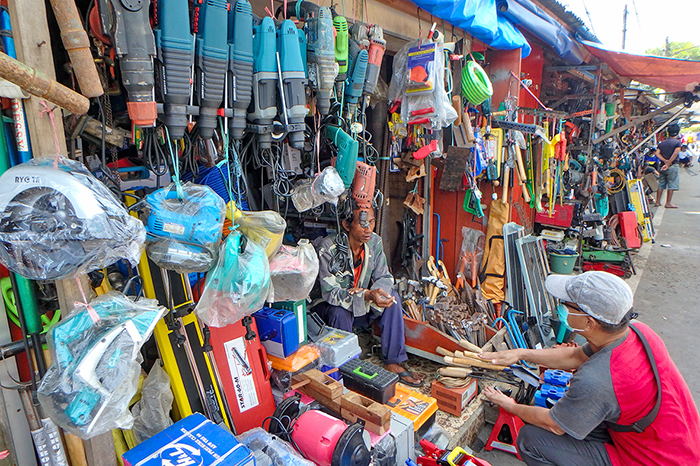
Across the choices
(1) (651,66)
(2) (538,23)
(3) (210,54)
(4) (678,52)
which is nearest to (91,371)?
(3) (210,54)

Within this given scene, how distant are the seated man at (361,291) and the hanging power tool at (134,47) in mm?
2051

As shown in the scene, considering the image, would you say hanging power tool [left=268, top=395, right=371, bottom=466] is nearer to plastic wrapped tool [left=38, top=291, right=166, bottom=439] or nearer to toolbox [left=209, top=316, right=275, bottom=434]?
toolbox [left=209, top=316, right=275, bottom=434]

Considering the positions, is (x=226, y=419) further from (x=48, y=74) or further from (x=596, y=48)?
(x=596, y=48)

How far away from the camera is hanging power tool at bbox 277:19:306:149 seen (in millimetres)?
2346

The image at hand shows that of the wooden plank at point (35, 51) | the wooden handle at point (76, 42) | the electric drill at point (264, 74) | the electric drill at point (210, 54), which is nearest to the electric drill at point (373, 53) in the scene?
the electric drill at point (264, 74)

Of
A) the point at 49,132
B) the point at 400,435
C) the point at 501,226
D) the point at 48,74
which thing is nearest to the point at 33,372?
the point at 49,132

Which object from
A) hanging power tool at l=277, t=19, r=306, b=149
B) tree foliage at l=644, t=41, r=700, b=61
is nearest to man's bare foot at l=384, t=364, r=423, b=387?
hanging power tool at l=277, t=19, r=306, b=149

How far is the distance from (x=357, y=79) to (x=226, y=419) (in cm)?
240

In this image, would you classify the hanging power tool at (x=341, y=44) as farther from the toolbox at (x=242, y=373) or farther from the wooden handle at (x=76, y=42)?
the toolbox at (x=242, y=373)

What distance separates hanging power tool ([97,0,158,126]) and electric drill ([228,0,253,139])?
0.44 m

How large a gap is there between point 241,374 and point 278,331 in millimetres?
350

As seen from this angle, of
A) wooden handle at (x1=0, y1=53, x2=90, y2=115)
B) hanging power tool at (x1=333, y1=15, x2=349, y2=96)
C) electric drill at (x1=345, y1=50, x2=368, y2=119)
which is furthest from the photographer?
electric drill at (x1=345, y1=50, x2=368, y2=119)

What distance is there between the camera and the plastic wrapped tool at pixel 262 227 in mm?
2352

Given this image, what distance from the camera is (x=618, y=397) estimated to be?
2141 millimetres
